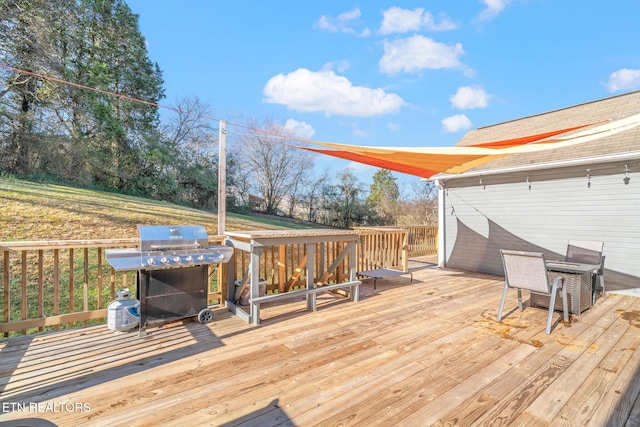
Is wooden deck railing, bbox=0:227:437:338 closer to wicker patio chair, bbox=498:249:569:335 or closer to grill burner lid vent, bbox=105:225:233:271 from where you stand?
grill burner lid vent, bbox=105:225:233:271

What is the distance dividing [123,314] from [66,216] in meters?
5.19

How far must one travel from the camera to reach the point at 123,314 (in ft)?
10.0

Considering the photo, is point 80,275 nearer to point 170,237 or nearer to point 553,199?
point 170,237

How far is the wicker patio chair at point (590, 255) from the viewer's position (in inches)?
178

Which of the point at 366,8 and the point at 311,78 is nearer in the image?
the point at 366,8

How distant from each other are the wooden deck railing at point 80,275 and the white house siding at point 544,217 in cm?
170

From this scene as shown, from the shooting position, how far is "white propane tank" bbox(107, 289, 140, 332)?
304 centimetres

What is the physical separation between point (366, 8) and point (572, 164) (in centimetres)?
692

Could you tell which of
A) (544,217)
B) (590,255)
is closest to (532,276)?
→ (590,255)

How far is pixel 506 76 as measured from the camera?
10.8 m

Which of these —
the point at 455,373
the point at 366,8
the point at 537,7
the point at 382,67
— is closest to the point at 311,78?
the point at 382,67

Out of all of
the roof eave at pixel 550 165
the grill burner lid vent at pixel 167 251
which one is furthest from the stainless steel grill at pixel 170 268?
the roof eave at pixel 550 165

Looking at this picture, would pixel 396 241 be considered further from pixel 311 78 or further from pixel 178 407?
pixel 311 78

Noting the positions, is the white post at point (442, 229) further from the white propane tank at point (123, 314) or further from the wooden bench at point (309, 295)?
the white propane tank at point (123, 314)
